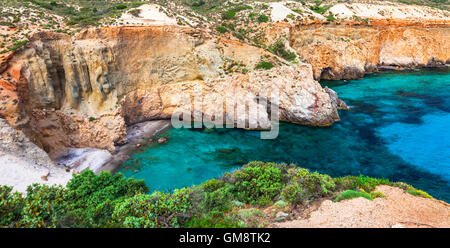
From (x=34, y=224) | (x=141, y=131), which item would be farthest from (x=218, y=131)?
(x=34, y=224)

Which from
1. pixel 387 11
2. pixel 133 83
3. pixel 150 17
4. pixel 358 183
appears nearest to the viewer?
pixel 358 183

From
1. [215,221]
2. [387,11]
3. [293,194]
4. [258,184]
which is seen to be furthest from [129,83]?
[387,11]

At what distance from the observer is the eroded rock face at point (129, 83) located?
777 inches

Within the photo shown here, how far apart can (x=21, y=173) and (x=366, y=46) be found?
165 feet

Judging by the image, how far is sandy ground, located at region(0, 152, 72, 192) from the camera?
47.0 ft

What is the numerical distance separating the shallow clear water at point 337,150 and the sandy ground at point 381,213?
8701 mm

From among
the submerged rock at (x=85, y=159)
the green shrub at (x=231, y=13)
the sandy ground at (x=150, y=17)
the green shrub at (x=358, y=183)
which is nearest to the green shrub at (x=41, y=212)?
the submerged rock at (x=85, y=159)

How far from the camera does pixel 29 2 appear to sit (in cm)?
2497

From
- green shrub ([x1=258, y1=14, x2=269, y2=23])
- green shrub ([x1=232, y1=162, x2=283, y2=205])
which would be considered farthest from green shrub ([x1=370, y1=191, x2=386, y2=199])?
green shrub ([x1=258, y1=14, x2=269, y2=23])

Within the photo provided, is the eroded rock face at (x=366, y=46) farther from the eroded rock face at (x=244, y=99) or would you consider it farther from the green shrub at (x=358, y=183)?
the green shrub at (x=358, y=183)

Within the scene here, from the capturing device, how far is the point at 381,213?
914 cm

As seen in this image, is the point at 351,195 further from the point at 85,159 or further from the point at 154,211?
the point at 85,159
